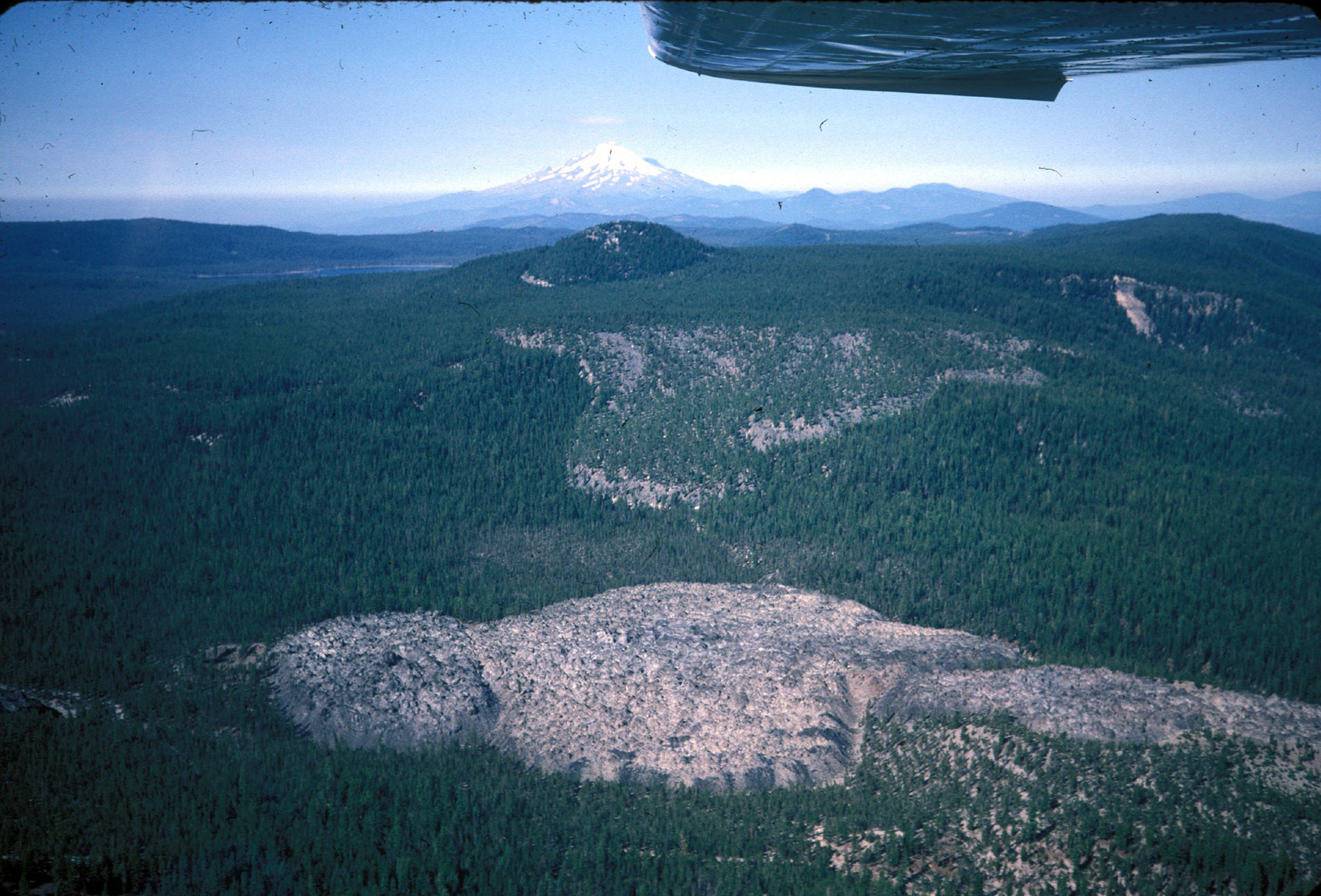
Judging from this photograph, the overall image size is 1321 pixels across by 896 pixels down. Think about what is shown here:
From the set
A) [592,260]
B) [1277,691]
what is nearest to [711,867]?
[1277,691]

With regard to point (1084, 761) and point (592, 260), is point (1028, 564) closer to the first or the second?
point (1084, 761)

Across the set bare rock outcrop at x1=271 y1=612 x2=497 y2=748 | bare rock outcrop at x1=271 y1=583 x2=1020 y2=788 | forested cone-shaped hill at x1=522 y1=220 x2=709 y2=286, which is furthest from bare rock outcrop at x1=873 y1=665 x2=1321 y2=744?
forested cone-shaped hill at x1=522 y1=220 x2=709 y2=286

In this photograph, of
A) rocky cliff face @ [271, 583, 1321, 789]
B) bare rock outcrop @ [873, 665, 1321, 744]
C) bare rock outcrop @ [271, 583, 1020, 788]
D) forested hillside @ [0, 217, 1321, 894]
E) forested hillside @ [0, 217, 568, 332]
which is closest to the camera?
forested hillside @ [0, 217, 1321, 894]

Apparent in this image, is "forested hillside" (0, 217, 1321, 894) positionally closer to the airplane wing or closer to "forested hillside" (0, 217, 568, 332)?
the airplane wing

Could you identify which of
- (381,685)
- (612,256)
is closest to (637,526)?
(381,685)

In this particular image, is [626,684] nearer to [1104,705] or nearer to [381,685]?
[381,685]
